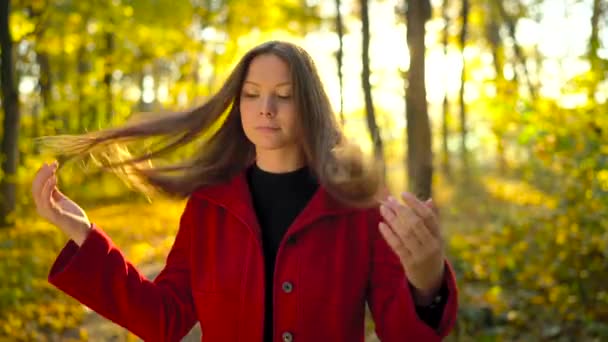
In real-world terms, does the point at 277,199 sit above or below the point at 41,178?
below

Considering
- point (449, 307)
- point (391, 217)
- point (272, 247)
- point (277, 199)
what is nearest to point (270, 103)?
point (277, 199)

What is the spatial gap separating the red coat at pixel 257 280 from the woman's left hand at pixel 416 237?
0.18 meters

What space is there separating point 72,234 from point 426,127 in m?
3.21

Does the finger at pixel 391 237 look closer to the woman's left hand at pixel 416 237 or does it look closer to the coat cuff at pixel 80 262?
the woman's left hand at pixel 416 237

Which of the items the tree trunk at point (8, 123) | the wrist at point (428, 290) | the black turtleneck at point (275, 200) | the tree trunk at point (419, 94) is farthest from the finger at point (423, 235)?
the tree trunk at point (8, 123)

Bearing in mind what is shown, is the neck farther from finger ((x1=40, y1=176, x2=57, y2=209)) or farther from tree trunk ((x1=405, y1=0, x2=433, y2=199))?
tree trunk ((x1=405, y1=0, x2=433, y2=199))

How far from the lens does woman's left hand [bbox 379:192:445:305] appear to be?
5.12 ft

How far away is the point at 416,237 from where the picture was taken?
5.24 ft

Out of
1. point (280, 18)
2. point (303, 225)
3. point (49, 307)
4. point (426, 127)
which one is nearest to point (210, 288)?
point (303, 225)

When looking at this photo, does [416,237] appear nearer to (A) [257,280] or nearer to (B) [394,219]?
(B) [394,219]

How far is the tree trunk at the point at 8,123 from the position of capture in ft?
25.2

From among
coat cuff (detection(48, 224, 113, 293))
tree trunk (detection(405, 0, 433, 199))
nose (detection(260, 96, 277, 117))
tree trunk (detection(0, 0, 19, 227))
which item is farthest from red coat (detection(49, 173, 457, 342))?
tree trunk (detection(0, 0, 19, 227))

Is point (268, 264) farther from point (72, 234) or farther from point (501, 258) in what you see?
point (501, 258)

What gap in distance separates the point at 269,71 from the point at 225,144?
0.35 m
